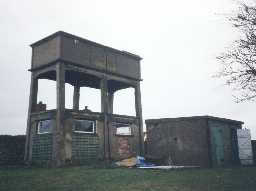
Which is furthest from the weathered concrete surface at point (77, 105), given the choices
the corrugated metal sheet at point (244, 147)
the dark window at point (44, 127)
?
the corrugated metal sheet at point (244, 147)

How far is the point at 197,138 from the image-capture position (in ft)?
64.4

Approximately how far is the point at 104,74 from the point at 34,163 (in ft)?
23.7

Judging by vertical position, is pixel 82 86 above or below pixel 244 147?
above

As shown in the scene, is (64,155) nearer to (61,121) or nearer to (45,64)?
(61,121)

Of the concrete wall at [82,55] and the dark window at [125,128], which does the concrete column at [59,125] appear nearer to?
the concrete wall at [82,55]

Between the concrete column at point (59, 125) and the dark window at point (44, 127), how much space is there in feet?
3.14

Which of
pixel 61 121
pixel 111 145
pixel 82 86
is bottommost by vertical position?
pixel 111 145

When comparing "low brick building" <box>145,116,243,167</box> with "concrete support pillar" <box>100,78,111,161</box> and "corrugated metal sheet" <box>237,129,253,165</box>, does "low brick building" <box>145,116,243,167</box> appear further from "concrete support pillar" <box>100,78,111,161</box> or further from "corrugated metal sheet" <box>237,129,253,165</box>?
"concrete support pillar" <box>100,78,111,161</box>

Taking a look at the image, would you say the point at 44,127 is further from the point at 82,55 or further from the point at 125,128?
the point at 125,128

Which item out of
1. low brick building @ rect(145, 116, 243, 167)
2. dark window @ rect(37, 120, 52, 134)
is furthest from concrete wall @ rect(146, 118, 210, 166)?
dark window @ rect(37, 120, 52, 134)

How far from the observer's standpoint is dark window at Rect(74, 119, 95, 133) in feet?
60.6

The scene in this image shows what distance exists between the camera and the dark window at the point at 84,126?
60.6 ft

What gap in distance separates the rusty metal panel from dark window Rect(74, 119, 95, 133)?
416 cm

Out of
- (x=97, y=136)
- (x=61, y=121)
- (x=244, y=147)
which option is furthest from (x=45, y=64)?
(x=244, y=147)
